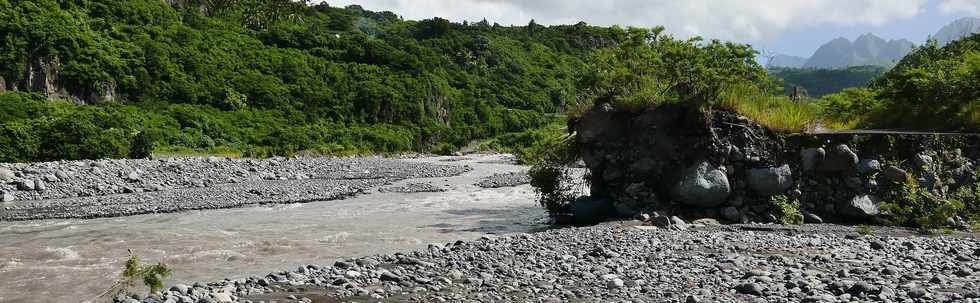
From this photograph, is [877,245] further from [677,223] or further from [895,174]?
[895,174]

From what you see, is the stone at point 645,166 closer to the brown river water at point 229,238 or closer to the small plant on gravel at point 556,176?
the small plant on gravel at point 556,176

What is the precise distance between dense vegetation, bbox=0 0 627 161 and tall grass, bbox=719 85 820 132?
419 inches

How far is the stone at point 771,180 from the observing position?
16.2 meters

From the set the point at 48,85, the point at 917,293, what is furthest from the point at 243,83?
the point at 917,293

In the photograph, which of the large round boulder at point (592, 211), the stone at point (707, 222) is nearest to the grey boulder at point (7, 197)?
the large round boulder at point (592, 211)

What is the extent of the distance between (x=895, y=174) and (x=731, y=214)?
12.9 feet

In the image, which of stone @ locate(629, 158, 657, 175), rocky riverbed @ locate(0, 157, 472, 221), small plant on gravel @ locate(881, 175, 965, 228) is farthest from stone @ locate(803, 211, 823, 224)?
rocky riverbed @ locate(0, 157, 472, 221)

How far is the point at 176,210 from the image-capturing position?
22.3 m

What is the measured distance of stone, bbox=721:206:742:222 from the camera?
52.5 ft

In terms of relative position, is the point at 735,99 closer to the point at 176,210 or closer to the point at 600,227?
the point at 600,227

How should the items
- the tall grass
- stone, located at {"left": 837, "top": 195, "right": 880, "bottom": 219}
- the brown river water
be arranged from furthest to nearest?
the tall grass → stone, located at {"left": 837, "top": 195, "right": 880, "bottom": 219} → the brown river water

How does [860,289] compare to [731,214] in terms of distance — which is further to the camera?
[731,214]

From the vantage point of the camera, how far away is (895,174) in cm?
1562

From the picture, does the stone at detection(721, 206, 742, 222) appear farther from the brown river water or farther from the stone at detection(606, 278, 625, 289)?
the stone at detection(606, 278, 625, 289)
